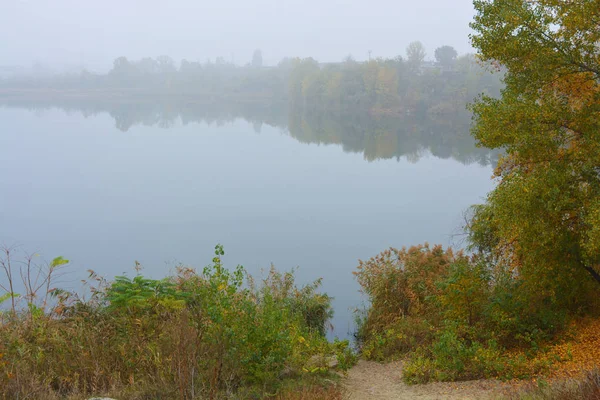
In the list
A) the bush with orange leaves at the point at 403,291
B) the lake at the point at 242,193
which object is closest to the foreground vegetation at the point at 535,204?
the bush with orange leaves at the point at 403,291

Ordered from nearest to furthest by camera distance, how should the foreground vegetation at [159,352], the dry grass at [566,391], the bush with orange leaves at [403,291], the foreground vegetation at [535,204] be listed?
the dry grass at [566,391]
the foreground vegetation at [159,352]
the foreground vegetation at [535,204]
the bush with orange leaves at [403,291]

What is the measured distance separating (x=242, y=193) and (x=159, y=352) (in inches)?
1073

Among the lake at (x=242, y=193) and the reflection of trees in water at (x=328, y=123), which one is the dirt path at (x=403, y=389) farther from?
the reflection of trees in water at (x=328, y=123)

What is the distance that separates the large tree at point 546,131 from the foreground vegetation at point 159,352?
3343 mm

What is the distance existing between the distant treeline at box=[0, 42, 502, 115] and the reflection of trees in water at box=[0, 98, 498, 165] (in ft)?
10.1

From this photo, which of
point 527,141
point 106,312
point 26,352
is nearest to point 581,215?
point 527,141

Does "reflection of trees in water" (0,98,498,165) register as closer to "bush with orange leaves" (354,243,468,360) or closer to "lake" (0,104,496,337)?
"lake" (0,104,496,337)

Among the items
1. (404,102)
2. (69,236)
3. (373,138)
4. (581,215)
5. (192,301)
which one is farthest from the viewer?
(404,102)

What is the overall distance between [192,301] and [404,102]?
2475 inches

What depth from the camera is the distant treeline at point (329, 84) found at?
67500 millimetres

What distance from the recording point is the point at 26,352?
636 centimetres

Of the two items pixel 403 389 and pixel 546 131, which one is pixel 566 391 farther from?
pixel 546 131

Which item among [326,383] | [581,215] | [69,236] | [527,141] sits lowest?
[69,236]

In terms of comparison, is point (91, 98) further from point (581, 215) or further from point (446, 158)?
point (581, 215)
